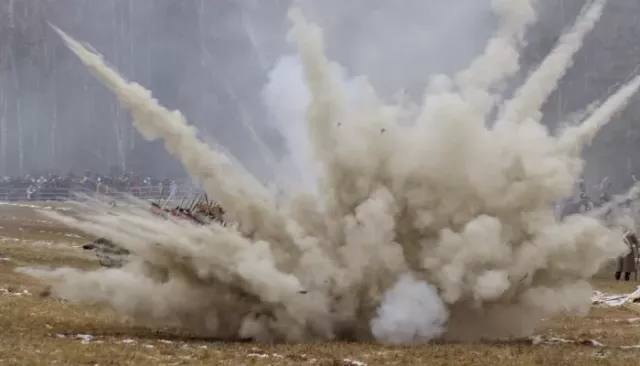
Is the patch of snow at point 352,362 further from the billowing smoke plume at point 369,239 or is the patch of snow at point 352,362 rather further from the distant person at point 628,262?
the distant person at point 628,262

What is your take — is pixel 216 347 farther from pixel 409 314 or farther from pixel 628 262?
pixel 628 262

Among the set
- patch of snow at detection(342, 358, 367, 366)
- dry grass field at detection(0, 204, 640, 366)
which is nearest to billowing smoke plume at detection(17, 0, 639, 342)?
dry grass field at detection(0, 204, 640, 366)

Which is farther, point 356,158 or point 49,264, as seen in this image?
point 49,264

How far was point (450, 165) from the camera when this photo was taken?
19078 millimetres

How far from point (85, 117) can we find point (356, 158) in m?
99.9

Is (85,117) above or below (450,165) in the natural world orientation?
above

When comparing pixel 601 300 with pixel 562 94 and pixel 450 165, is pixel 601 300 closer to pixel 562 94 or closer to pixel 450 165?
pixel 450 165

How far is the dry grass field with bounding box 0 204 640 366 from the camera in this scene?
1501 cm

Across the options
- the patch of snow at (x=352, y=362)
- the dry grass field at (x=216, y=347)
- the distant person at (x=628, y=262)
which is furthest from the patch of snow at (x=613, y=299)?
the patch of snow at (x=352, y=362)

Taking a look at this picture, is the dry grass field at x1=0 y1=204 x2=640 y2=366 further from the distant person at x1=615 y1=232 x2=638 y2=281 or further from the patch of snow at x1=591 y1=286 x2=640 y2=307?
the distant person at x1=615 y1=232 x2=638 y2=281

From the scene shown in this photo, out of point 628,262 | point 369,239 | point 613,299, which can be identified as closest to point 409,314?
point 369,239

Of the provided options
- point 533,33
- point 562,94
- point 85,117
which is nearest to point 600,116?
point 533,33

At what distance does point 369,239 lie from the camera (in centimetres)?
1864

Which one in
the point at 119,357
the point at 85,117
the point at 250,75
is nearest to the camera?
the point at 119,357
